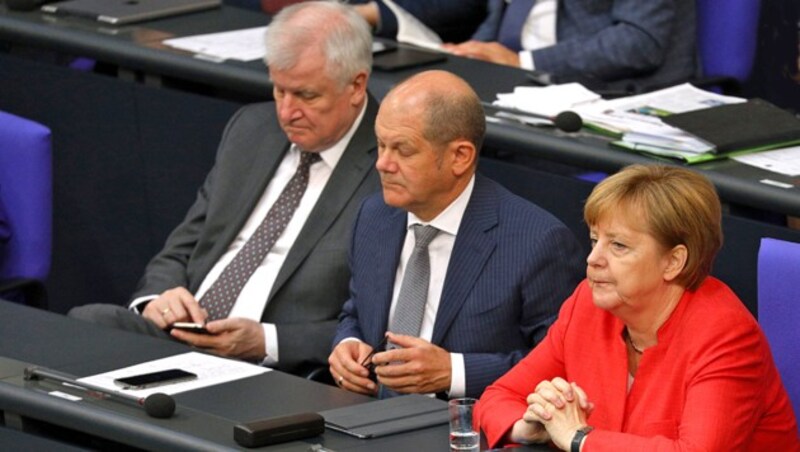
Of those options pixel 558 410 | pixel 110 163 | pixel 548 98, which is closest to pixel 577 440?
Result: pixel 558 410

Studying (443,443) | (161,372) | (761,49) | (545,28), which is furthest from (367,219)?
(761,49)

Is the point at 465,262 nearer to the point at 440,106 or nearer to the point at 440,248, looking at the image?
the point at 440,248

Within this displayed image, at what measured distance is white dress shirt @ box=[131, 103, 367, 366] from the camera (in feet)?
15.4

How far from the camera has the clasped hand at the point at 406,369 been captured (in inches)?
156

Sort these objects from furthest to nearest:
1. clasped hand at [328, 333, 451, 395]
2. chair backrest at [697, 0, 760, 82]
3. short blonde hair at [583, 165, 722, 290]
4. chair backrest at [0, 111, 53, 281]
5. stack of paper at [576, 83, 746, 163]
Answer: chair backrest at [697, 0, 760, 82]
chair backrest at [0, 111, 53, 281]
stack of paper at [576, 83, 746, 163]
clasped hand at [328, 333, 451, 395]
short blonde hair at [583, 165, 722, 290]

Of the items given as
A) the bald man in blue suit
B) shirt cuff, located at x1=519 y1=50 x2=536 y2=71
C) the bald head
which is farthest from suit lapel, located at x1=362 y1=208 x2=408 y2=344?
shirt cuff, located at x1=519 y1=50 x2=536 y2=71

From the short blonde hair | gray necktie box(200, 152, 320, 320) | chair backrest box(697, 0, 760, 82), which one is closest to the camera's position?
the short blonde hair

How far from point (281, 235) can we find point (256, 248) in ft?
0.25

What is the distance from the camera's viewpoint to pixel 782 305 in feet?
12.4

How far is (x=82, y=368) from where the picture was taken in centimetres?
392

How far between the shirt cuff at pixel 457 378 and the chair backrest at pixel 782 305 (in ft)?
2.20

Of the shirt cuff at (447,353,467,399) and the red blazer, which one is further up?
the red blazer

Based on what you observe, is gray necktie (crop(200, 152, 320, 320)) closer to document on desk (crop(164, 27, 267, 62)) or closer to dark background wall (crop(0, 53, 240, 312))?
dark background wall (crop(0, 53, 240, 312))

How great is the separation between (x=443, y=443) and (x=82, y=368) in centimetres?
91
